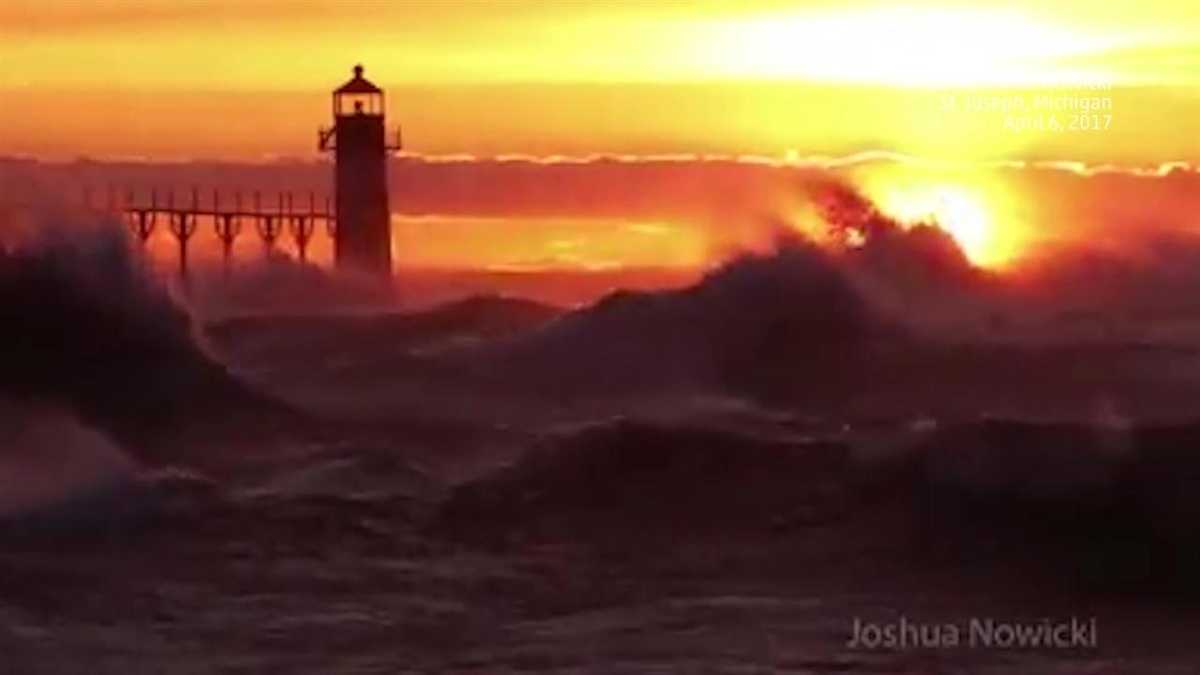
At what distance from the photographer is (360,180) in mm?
36344

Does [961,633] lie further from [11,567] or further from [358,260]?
[358,260]

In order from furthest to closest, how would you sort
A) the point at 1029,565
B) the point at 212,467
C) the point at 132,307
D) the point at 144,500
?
the point at 132,307
the point at 212,467
the point at 144,500
the point at 1029,565

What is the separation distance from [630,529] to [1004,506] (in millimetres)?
3314

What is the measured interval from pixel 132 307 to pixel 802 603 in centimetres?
1471

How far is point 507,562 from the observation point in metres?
20.1

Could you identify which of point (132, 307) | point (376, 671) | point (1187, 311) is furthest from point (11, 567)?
point (1187, 311)

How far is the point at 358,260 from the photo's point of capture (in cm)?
3709

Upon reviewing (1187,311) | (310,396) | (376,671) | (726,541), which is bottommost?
(376,671)

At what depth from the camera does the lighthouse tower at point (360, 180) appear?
36188 millimetres

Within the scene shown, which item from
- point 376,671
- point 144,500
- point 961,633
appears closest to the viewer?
point 376,671

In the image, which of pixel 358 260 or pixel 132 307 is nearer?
pixel 132 307

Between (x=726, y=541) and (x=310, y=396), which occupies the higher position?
(x=310, y=396)

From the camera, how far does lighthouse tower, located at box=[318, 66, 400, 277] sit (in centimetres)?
3619

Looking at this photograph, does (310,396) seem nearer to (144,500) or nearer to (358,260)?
(358,260)
